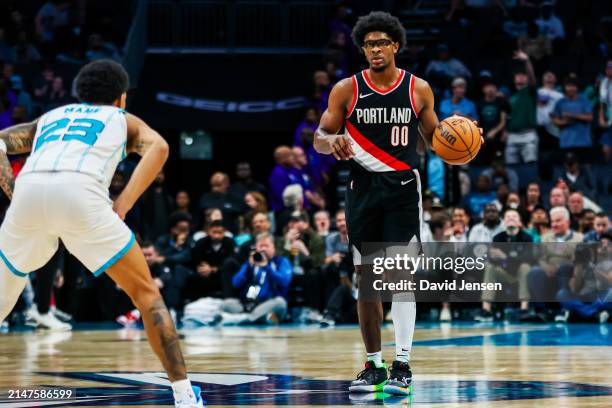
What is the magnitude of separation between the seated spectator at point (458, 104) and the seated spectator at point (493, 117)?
7.7 inches

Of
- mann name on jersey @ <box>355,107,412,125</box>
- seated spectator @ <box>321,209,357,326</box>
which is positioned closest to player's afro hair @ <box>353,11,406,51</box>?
mann name on jersey @ <box>355,107,412,125</box>

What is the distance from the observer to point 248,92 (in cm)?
2034

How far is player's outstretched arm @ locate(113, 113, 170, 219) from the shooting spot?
5.67 metres

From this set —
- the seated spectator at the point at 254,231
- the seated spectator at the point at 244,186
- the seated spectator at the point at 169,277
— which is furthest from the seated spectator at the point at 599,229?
the seated spectator at the point at 169,277

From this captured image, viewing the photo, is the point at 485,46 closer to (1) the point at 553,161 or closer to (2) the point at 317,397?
(1) the point at 553,161

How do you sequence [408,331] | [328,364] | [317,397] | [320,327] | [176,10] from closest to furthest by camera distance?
[317,397] < [408,331] < [328,364] < [320,327] < [176,10]

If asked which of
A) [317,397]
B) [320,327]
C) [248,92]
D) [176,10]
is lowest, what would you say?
[320,327]

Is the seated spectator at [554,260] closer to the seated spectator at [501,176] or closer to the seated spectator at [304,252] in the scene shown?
the seated spectator at [501,176]

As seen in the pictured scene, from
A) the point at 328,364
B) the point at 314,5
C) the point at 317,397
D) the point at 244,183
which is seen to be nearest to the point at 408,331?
the point at 317,397

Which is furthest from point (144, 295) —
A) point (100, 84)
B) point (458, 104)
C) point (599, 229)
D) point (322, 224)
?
point (458, 104)

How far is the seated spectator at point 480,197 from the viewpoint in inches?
631

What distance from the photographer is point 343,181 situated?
61.3 feet

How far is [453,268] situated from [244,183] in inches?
154

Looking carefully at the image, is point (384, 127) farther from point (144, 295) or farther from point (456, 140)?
point (144, 295)
